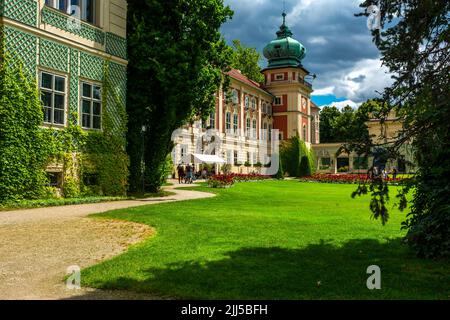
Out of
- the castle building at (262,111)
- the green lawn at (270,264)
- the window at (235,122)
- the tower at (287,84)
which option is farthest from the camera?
the tower at (287,84)

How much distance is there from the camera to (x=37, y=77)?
1573 centimetres

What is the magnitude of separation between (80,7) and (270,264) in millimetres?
15489

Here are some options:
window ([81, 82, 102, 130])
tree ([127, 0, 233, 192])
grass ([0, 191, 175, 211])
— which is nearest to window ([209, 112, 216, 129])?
tree ([127, 0, 233, 192])

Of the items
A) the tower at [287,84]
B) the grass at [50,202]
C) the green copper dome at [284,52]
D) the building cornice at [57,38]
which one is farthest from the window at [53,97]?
the green copper dome at [284,52]

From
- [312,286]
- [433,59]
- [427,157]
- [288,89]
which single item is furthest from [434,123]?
[288,89]

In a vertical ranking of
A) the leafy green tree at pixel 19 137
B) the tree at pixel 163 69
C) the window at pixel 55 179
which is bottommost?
the window at pixel 55 179

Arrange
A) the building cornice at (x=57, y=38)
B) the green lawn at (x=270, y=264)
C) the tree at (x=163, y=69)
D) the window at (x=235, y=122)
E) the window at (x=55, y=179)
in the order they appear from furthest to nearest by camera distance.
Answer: the window at (x=235, y=122), the tree at (x=163, y=69), the window at (x=55, y=179), the building cornice at (x=57, y=38), the green lawn at (x=270, y=264)

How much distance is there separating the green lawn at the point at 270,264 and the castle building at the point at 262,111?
34.8 metres

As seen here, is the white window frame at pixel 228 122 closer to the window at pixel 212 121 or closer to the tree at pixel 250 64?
the window at pixel 212 121

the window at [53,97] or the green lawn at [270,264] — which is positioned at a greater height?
the window at [53,97]

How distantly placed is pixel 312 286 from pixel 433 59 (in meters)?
4.16

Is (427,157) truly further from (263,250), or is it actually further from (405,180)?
(263,250)

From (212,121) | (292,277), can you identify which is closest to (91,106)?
(292,277)

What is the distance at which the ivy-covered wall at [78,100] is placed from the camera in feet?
49.8
